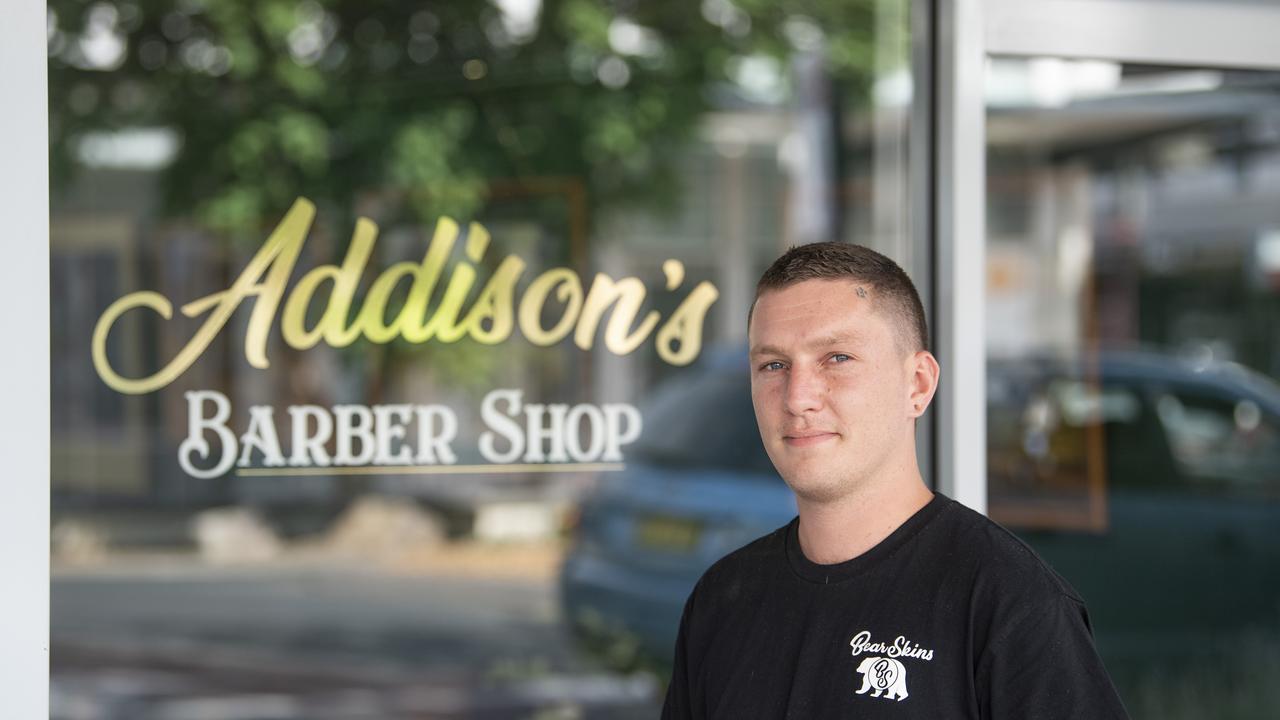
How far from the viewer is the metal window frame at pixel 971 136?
2586 millimetres

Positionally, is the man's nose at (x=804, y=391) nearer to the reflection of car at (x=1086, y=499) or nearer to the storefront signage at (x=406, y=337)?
the storefront signage at (x=406, y=337)

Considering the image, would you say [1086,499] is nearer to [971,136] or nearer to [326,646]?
[971,136]

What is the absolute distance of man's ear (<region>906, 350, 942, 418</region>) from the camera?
5.20 ft

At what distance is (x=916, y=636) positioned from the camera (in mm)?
1438

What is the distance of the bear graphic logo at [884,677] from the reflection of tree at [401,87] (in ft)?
8.37

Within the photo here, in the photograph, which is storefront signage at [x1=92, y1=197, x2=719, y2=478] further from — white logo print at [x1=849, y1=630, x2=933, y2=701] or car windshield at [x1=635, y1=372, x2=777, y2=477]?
white logo print at [x1=849, y1=630, x2=933, y2=701]

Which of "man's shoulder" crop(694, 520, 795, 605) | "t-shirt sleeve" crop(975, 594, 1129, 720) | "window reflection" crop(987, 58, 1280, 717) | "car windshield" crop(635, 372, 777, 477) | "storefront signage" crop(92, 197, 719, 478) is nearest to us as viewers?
"t-shirt sleeve" crop(975, 594, 1129, 720)

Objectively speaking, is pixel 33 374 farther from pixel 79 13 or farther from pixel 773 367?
pixel 79 13

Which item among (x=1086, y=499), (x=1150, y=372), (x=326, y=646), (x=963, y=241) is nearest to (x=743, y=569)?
(x=963, y=241)

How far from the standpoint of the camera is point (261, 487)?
3.11 meters

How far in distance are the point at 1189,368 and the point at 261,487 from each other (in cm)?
368

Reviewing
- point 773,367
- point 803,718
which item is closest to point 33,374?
point 773,367

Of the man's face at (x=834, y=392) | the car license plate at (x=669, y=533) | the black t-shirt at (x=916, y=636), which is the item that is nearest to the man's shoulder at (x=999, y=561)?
the black t-shirt at (x=916, y=636)

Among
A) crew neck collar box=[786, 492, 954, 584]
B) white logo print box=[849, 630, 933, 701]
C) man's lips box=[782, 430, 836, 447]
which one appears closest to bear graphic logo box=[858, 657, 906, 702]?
white logo print box=[849, 630, 933, 701]
